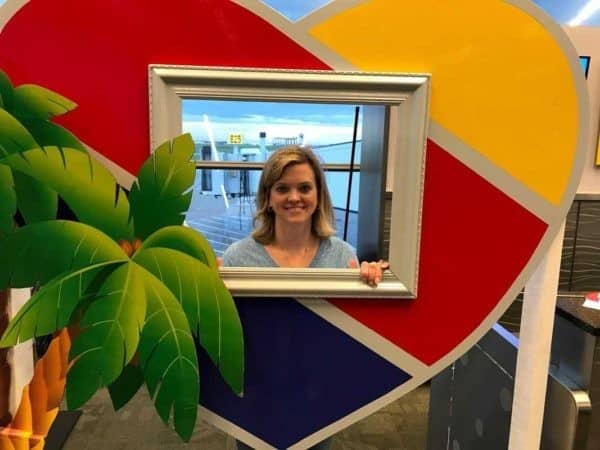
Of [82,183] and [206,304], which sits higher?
[82,183]

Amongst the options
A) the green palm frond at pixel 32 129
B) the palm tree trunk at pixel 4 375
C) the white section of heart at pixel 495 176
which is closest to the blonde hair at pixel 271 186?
the white section of heart at pixel 495 176

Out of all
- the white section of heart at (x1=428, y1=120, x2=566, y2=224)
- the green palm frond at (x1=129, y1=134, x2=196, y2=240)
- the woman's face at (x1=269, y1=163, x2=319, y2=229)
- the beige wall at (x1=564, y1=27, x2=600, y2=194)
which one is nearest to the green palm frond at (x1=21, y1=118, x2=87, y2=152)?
the green palm frond at (x1=129, y1=134, x2=196, y2=240)

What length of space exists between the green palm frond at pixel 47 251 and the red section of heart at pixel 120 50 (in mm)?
142

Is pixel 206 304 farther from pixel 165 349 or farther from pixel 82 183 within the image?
pixel 82 183

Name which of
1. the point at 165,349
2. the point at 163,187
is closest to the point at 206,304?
the point at 165,349

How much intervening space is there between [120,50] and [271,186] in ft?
1.05

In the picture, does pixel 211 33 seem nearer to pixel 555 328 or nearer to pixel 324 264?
pixel 324 264

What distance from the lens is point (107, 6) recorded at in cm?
74

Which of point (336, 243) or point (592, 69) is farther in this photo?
point (592, 69)

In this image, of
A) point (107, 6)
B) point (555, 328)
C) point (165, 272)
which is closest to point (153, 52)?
point (107, 6)

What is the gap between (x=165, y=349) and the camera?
2.38 ft

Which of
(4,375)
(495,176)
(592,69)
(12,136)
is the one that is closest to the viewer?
(12,136)

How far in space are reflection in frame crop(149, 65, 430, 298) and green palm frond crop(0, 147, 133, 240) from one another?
4.0 inches

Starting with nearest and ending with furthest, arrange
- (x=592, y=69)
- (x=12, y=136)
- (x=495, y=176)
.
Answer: (x=12, y=136) < (x=495, y=176) < (x=592, y=69)
